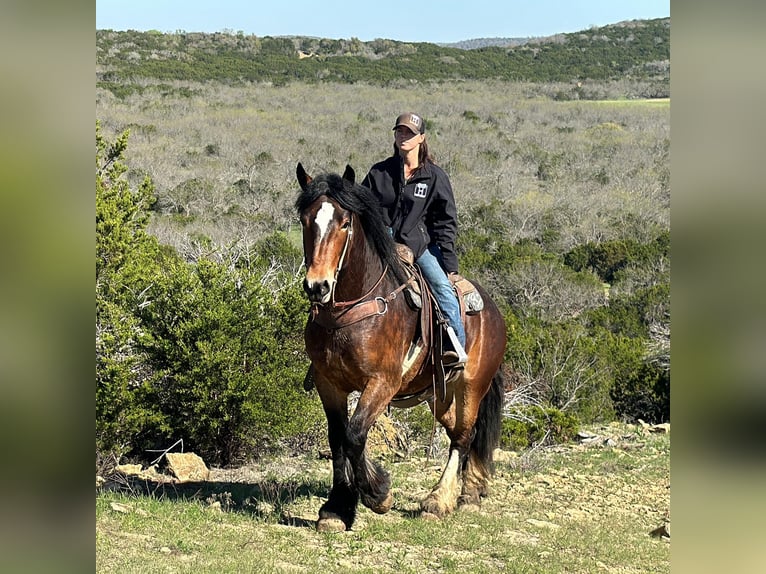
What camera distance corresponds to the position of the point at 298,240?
25.9m

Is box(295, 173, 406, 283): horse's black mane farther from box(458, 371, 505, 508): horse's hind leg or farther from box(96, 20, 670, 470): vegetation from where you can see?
box(96, 20, 670, 470): vegetation

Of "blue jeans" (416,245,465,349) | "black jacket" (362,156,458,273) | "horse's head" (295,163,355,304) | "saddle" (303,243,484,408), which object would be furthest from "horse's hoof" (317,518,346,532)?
"black jacket" (362,156,458,273)

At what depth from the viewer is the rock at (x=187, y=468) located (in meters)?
8.73

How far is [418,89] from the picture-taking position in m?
71.3

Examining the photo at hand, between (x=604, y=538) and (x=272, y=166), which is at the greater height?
(x=272, y=166)

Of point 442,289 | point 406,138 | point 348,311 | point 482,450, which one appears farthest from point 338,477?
point 406,138

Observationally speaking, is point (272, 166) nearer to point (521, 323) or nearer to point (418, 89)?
point (521, 323)

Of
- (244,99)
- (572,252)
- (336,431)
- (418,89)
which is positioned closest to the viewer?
(336,431)

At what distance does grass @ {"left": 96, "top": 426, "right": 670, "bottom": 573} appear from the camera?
19.6ft

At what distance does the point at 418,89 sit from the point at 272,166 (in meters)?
37.2

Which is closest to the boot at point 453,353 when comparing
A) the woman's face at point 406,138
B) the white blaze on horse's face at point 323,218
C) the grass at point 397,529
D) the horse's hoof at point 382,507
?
the horse's hoof at point 382,507
